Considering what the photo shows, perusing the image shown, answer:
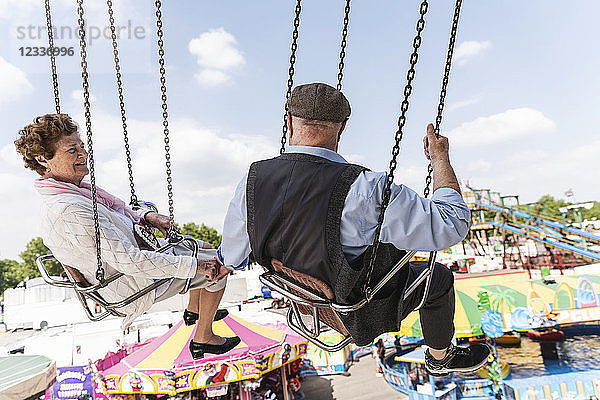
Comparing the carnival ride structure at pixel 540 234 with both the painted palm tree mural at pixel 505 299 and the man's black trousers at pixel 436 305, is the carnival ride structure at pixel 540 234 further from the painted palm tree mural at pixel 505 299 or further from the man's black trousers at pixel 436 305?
the man's black trousers at pixel 436 305

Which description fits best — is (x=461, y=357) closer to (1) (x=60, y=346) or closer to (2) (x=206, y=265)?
(2) (x=206, y=265)

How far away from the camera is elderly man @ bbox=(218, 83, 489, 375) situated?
1.74 meters

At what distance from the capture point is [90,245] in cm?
246

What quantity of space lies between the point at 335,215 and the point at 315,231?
0.10m

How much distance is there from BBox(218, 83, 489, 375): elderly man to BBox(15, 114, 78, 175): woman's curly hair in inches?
43.0

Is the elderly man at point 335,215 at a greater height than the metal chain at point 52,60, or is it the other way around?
the metal chain at point 52,60

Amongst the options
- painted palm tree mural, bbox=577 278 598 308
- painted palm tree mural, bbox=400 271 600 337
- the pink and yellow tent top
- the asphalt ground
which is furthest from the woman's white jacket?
the asphalt ground

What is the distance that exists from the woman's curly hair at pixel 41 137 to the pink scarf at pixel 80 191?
0.12 m

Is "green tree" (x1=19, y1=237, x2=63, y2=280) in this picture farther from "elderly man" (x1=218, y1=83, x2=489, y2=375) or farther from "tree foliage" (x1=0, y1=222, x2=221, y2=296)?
"elderly man" (x1=218, y1=83, x2=489, y2=375)

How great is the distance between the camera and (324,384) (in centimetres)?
1348

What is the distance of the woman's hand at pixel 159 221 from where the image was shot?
2973mm

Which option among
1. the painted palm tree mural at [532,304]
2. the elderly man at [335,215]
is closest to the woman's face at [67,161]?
the elderly man at [335,215]

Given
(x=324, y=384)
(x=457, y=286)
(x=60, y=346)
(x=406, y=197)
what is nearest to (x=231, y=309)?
(x=324, y=384)

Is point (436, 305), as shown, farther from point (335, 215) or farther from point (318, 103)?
point (318, 103)
